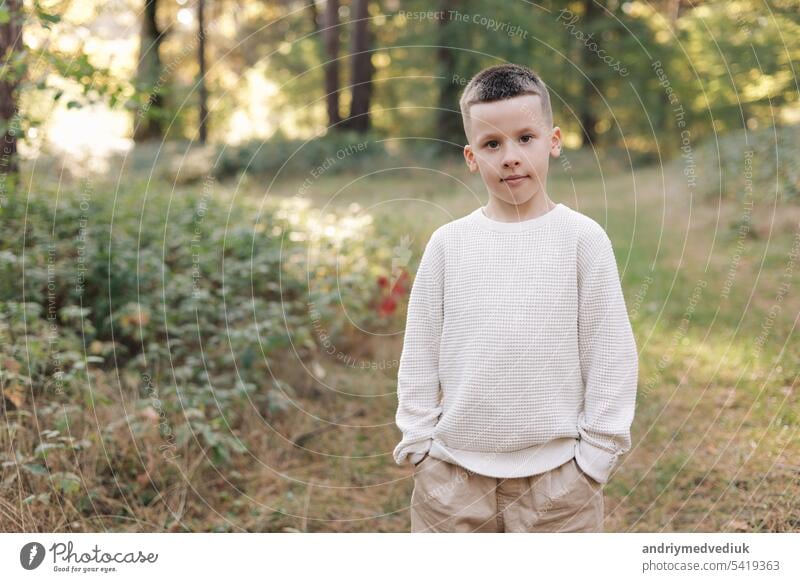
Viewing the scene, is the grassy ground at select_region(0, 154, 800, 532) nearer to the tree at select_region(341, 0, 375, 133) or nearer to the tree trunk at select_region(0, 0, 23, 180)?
the tree trunk at select_region(0, 0, 23, 180)

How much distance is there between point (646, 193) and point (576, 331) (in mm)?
10704

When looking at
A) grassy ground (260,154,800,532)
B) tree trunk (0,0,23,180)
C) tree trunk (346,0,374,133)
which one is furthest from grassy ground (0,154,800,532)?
tree trunk (346,0,374,133)

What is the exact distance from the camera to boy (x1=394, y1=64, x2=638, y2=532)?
2.30m

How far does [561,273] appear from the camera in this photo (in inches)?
91.5

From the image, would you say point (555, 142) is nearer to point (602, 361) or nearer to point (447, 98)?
point (602, 361)

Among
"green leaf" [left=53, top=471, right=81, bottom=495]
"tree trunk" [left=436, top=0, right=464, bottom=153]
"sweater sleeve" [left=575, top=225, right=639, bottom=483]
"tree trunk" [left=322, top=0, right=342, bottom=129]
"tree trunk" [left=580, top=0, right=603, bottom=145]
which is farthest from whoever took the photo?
"tree trunk" [left=580, top=0, right=603, bottom=145]

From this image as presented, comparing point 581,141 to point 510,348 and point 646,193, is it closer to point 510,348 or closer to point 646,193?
point 646,193

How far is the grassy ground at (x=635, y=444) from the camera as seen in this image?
3.53m

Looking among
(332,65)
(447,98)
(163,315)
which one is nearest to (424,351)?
(163,315)

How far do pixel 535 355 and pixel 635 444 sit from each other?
2.22 meters

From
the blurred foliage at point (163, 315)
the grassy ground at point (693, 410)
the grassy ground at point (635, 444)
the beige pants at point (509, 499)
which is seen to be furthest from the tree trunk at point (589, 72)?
the beige pants at point (509, 499)

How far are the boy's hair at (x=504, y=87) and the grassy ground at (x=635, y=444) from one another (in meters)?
1.44

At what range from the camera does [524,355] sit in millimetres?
2314
